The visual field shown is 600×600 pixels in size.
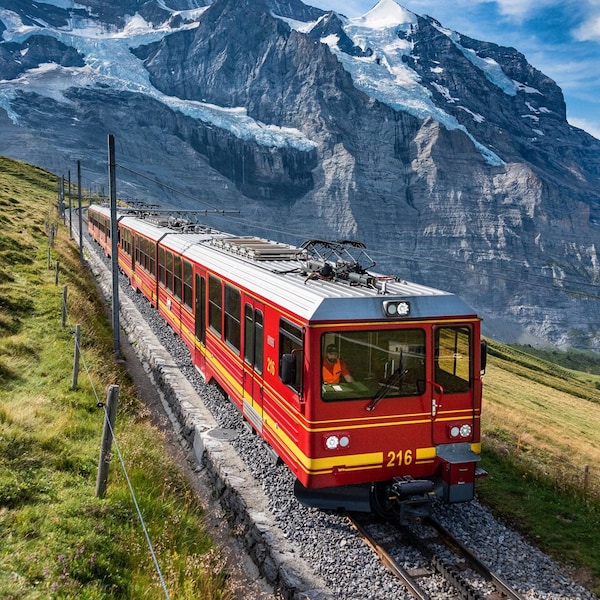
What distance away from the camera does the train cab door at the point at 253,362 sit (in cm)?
952

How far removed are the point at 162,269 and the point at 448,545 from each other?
1362cm

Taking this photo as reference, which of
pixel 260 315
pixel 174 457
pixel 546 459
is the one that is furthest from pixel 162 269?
pixel 546 459

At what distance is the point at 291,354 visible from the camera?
754cm

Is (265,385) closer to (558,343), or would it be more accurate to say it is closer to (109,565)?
(109,565)

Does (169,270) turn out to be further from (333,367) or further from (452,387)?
(452,387)

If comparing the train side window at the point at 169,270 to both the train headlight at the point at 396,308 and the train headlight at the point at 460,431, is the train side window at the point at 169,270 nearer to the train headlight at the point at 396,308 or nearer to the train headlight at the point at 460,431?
the train headlight at the point at 396,308

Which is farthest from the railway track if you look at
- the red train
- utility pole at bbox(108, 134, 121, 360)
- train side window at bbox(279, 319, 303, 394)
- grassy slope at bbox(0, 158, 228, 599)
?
utility pole at bbox(108, 134, 121, 360)

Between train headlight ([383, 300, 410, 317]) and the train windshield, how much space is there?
0.23 metres

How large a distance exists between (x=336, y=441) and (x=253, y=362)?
263 centimetres

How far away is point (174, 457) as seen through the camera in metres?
10.9

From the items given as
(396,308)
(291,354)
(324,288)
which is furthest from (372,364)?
(324,288)

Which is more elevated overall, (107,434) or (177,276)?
(177,276)

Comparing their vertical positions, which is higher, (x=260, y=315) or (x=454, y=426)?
(x=260, y=315)

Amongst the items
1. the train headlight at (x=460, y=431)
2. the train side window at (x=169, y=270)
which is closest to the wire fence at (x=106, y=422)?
the train side window at (x=169, y=270)
